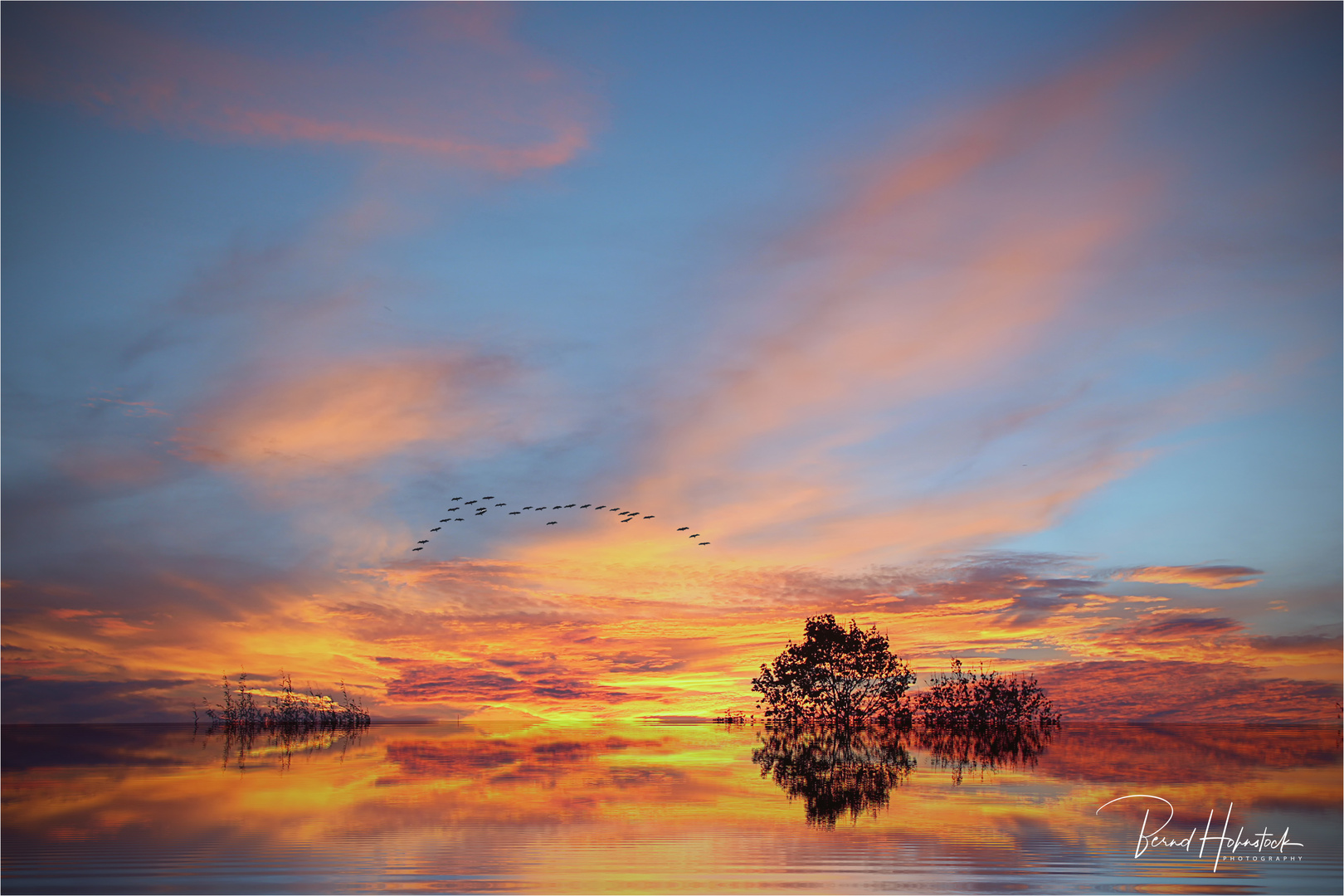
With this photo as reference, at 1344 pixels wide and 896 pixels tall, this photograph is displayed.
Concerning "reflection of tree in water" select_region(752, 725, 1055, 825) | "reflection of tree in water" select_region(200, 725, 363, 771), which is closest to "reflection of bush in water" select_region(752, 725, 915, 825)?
"reflection of tree in water" select_region(752, 725, 1055, 825)

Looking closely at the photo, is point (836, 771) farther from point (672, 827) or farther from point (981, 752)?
point (981, 752)

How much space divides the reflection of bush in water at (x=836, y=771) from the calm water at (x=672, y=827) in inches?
8.6

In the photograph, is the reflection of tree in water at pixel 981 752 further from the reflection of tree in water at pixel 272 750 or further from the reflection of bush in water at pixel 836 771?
the reflection of tree in water at pixel 272 750

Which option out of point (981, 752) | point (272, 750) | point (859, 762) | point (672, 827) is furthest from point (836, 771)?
point (272, 750)

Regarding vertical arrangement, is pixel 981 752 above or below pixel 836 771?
below

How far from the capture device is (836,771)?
4041 centimetres

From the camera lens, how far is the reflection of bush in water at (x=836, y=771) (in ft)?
92.6

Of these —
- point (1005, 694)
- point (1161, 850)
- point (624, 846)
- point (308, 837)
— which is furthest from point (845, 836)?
point (1005, 694)

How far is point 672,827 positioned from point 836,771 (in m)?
18.4

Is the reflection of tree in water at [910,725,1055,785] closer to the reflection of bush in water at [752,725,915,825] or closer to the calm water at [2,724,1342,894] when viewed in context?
the calm water at [2,724,1342,894]

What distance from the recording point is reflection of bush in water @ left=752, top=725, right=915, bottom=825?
28.2 m

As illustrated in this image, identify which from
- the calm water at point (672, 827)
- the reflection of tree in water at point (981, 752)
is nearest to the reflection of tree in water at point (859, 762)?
the reflection of tree in water at point (981, 752)

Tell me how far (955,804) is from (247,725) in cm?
13540

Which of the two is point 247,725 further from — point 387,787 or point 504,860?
point 504,860
